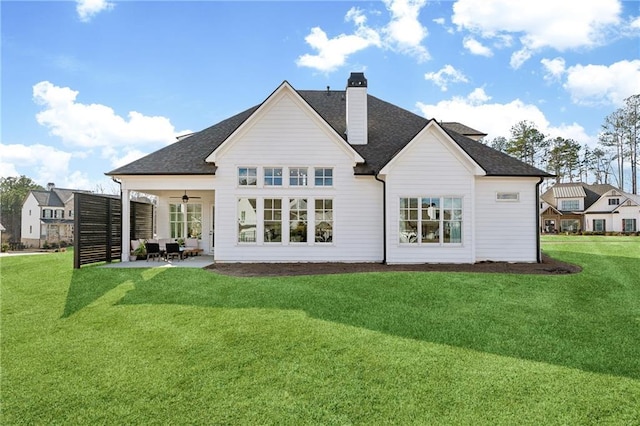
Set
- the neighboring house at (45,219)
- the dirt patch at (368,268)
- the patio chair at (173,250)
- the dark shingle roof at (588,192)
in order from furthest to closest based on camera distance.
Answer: the dark shingle roof at (588,192)
the neighboring house at (45,219)
the patio chair at (173,250)
the dirt patch at (368,268)

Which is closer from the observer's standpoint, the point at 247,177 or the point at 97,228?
the point at 97,228

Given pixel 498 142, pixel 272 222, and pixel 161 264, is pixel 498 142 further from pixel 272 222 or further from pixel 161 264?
pixel 161 264

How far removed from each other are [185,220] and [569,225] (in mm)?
52713

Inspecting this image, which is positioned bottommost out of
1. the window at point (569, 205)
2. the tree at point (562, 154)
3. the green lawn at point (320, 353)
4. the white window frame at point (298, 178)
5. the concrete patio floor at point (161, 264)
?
the green lawn at point (320, 353)

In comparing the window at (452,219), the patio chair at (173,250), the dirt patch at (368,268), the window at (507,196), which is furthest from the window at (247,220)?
the window at (507,196)

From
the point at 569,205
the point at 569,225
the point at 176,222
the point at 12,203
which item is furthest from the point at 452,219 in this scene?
the point at 12,203

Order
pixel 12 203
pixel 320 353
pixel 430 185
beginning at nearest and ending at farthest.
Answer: pixel 320 353
pixel 430 185
pixel 12 203

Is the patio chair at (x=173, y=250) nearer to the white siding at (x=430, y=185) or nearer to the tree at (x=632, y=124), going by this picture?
the white siding at (x=430, y=185)

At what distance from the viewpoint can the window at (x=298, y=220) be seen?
14.5m

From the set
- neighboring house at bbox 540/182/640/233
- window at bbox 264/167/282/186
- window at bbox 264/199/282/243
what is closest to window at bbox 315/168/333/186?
window at bbox 264/167/282/186

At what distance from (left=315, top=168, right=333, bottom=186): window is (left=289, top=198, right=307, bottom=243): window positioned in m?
0.98

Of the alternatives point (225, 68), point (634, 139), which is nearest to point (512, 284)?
point (225, 68)

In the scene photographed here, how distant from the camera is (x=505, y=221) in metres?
14.6

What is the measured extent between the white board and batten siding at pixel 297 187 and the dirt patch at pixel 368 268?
0.74 m
